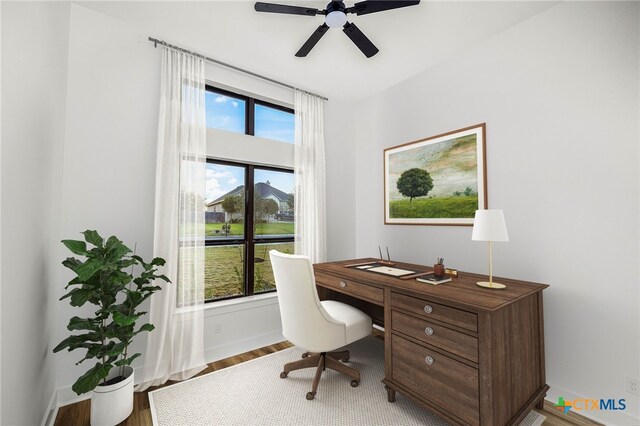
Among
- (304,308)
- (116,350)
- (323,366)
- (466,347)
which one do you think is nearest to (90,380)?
(116,350)

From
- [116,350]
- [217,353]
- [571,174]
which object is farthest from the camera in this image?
[217,353]

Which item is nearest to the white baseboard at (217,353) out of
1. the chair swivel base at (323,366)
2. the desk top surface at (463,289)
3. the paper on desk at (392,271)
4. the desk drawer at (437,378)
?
the chair swivel base at (323,366)

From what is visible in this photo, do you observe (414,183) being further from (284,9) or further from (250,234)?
(284,9)

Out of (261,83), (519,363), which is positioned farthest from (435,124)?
(519,363)

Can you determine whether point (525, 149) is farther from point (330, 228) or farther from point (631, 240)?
point (330, 228)

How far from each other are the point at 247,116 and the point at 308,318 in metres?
2.19

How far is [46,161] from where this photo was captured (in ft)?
5.33

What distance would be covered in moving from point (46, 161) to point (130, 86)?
0.95 m

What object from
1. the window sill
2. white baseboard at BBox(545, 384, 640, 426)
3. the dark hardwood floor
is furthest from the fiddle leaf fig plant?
white baseboard at BBox(545, 384, 640, 426)

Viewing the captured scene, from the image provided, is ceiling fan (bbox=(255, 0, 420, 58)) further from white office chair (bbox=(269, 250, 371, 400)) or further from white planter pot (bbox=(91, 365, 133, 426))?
white planter pot (bbox=(91, 365, 133, 426))

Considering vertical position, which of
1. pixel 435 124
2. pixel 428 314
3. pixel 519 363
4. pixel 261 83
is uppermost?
pixel 261 83

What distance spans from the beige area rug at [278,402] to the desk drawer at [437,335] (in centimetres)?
55

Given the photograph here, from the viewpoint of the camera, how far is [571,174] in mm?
1882

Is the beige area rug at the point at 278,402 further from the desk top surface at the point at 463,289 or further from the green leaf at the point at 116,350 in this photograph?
the desk top surface at the point at 463,289
